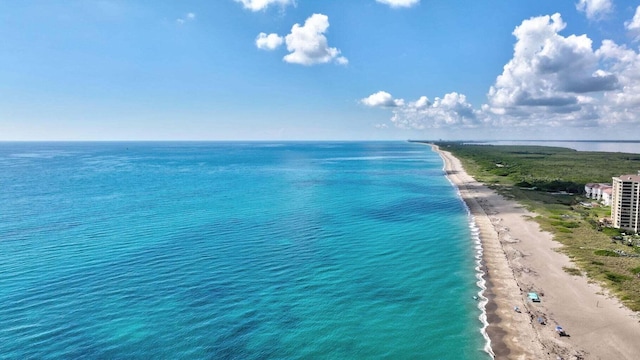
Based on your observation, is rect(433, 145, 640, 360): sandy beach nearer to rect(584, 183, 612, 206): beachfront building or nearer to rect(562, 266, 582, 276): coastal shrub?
rect(562, 266, 582, 276): coastal shrub

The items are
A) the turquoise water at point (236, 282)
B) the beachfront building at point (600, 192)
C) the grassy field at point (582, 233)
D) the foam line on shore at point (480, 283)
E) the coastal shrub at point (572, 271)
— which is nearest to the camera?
the turquoise water at point (236, 282)

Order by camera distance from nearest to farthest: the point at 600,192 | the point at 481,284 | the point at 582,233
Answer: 1. the point at 481,284
2. the point at 582,233
3. the point at 600,192

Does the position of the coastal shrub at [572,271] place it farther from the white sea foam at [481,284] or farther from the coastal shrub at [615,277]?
the white sea foam at [481,284]

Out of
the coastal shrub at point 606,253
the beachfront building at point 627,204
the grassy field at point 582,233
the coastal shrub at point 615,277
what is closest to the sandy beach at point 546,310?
the grassy field at point 582,233

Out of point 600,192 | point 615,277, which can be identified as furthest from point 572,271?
point 600,192

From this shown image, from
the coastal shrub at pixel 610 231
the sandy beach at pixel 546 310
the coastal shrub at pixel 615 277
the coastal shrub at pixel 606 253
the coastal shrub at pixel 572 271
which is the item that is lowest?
the sandy beach at pixel 546 310

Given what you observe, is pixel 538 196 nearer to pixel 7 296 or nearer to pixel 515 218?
pixel 515 218

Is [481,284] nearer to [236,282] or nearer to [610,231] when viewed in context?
[236,282]
